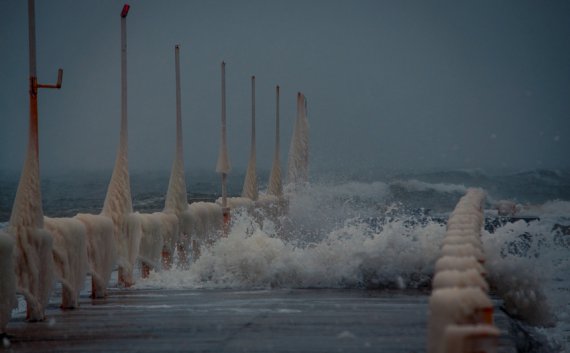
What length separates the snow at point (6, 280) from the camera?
789 cm

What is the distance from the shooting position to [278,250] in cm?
1391

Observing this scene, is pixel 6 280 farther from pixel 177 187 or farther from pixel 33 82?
pixel 177 187

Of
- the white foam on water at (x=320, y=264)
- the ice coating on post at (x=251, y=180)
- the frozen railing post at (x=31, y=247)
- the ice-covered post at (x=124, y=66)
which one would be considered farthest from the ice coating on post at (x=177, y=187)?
the ice coating on post at (x=251, y=180)

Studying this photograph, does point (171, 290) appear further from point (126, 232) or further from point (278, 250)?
point (278, 250)

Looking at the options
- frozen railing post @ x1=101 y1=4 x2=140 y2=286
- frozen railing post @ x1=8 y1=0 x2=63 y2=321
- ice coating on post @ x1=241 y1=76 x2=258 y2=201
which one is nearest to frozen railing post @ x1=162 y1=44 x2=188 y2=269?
frozen railing post @ x1=101 y1=4 x2=140 y2=286

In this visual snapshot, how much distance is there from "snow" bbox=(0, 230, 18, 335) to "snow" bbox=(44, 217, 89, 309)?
4.90ft

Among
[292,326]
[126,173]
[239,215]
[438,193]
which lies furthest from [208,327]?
[438,193]

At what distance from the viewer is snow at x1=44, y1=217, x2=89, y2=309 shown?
9.62 m

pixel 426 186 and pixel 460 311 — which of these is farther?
pixel 426 186

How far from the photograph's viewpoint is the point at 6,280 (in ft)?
26.0

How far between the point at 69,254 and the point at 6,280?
1.84 m

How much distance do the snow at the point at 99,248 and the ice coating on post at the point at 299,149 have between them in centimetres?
2003

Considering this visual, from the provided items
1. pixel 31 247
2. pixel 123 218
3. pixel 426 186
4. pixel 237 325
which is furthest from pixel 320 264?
pixel 426 186

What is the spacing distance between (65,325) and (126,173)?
189 inches
